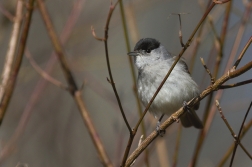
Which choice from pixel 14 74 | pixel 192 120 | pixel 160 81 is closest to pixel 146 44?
pixel 160 81

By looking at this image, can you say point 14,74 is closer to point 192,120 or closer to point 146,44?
point 146,44

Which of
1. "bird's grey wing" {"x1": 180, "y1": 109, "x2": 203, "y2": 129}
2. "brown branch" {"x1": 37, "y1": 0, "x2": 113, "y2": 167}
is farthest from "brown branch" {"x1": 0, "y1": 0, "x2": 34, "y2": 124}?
"bird's grey wing" {"x1": 180, "y1": 109, "x2": 203, "y2": 129}

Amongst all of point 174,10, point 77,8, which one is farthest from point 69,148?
point 174,10

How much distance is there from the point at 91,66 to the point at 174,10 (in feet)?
12.0

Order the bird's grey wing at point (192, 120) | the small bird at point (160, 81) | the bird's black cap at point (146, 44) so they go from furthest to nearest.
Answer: the bird's grey wing at point (192, 120)
the bird's black cap at point (146, 44)
the small bird at point (160, 81)

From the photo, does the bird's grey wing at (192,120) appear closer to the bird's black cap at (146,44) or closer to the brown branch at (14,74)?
Result: the bird's black cap at (146,44)

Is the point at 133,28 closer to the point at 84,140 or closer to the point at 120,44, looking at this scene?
the point at 84,140

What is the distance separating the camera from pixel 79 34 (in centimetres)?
457

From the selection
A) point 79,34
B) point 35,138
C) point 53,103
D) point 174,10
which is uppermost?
point 174,10

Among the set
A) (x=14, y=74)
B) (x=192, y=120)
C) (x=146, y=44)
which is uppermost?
(x=146, y=44)

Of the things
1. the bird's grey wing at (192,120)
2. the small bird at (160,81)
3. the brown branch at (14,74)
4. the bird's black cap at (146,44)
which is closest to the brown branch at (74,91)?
the brown branch at (14,74)

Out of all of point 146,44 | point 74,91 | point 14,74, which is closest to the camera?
point 14,74

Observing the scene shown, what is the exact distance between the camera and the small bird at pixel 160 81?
3.55 metres

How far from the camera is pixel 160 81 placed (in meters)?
3.63
